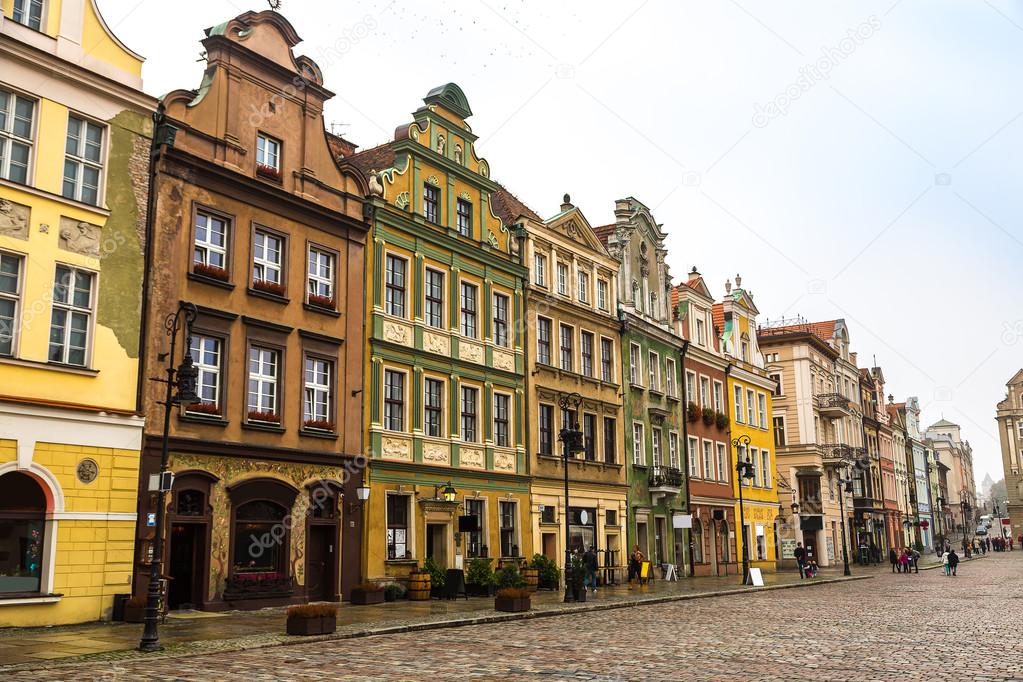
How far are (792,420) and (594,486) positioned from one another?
102 ft

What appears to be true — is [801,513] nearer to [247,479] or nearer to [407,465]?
[407,465]

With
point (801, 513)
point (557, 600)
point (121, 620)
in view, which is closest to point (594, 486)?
point (557, 600)

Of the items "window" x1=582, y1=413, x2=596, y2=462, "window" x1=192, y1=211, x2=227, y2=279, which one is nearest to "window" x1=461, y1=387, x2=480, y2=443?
"window" x1=582, y1=413, x2=596, y2=462

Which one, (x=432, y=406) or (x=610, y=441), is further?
(x=610, y=441)

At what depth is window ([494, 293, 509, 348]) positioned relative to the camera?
37406 millimetres

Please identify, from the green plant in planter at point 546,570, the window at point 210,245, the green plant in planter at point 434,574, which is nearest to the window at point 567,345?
the green plant in planter at point 546,570

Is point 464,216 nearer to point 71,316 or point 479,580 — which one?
point 479,580

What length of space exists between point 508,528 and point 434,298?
8867 mm

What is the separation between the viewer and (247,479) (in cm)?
2627

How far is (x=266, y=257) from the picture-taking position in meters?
28.3

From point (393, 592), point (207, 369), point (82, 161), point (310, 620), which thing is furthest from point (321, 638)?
point (82, 161)

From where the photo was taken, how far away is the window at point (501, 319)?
3741 cm

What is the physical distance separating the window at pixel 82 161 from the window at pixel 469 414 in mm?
14975

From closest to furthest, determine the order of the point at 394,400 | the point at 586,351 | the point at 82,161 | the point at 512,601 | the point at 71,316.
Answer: the point at 71,316 < the point at 82,161 < the point at 512,601 < the point at 394,400 < the point at 586,351
